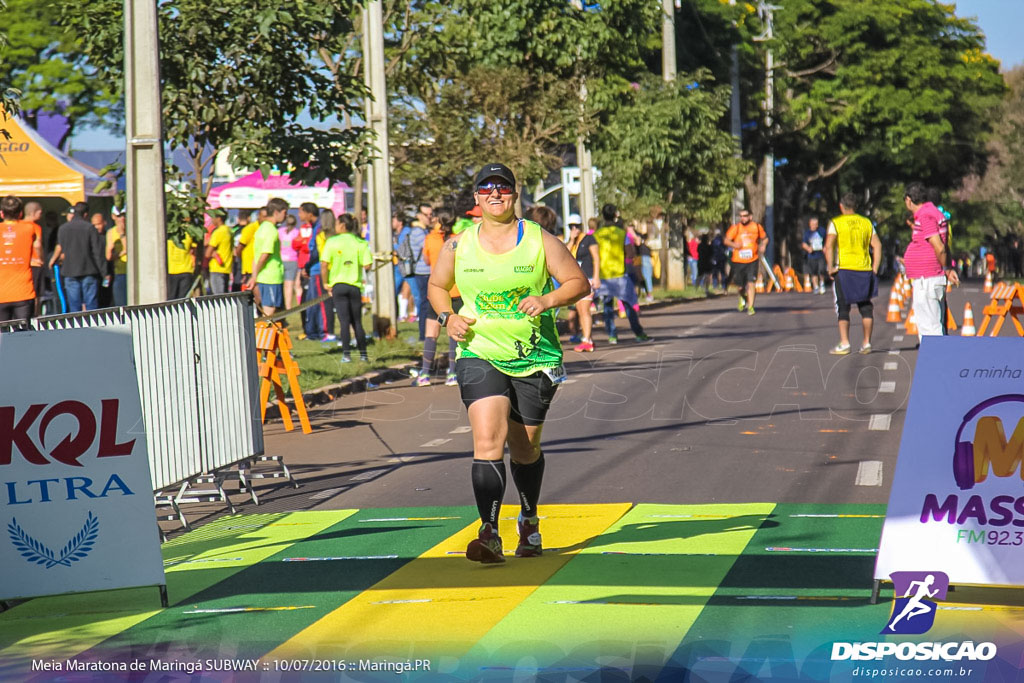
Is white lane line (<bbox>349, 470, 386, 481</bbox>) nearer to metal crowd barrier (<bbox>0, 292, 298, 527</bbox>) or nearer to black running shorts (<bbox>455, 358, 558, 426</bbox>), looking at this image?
metal crowd barrier (<bbox>0, 292, 298, 527</bbox>)

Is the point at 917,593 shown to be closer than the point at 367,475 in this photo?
Yes

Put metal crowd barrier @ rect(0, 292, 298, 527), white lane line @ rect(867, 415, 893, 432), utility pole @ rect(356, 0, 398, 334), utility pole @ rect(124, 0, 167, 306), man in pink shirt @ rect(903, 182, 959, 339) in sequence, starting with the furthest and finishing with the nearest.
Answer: utility pole @ rect(356, 0, 398, 334)
man in pink shirt @ rect(903, 182, 959, 339)
white lane line @ rect(867, 415, 893, 432)
utility pole @ rect(124, 0, 167, 306)
metal crowd barrier @ rect(0, 292, 298, 527)

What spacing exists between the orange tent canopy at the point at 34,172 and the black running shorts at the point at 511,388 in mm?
20404

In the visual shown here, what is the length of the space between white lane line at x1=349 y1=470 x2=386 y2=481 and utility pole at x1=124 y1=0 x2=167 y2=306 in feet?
8.09

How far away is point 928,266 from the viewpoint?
15.7 meters

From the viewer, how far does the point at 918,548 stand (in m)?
6.09

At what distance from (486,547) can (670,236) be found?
34.5m

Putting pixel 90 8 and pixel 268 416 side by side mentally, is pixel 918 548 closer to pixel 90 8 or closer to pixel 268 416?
pixel 268 416

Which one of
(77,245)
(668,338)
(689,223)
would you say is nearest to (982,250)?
(689,223)

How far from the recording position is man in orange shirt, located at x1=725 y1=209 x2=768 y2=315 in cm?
2650

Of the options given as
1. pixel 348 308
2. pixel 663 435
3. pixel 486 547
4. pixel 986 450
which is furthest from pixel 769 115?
pixel 986 450

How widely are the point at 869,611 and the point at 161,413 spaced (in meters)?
4.43

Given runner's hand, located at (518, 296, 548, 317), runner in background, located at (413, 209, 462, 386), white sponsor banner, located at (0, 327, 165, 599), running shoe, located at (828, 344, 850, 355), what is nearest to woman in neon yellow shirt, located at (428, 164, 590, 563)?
runner's hand, located at (518, 296, 548, 317)

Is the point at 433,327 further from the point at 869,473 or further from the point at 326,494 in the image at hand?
the point at 869,473
